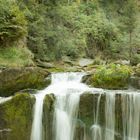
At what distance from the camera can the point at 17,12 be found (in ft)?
51.3

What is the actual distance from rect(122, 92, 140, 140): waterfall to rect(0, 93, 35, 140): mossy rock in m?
2.65

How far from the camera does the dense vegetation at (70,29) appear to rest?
1559cm

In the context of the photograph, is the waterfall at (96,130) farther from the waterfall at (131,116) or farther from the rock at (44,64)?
the rock at (44,64)

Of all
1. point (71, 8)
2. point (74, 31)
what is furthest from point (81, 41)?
point (71, 8)

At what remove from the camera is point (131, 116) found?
414 inches

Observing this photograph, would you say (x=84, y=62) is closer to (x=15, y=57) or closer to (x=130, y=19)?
(x=15, y=57)

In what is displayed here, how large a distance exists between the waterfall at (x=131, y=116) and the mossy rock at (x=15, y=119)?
265cm

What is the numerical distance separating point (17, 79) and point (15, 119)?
169 centimetres

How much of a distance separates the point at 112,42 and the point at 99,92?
11.4 m

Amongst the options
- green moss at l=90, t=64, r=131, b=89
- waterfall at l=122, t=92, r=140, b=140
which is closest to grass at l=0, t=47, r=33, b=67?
green moss at l=90, t=64, r=131, b=89

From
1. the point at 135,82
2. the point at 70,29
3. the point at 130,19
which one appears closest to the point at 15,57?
the point at 135,82

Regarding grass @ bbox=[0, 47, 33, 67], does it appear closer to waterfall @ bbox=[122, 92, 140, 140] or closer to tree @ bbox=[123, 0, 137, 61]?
waterfall @ bbox=[122, 92, 140, 140]

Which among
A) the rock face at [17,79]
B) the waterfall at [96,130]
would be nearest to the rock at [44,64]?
the rock face at [17,79]

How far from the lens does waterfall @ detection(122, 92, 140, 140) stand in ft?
34.1
